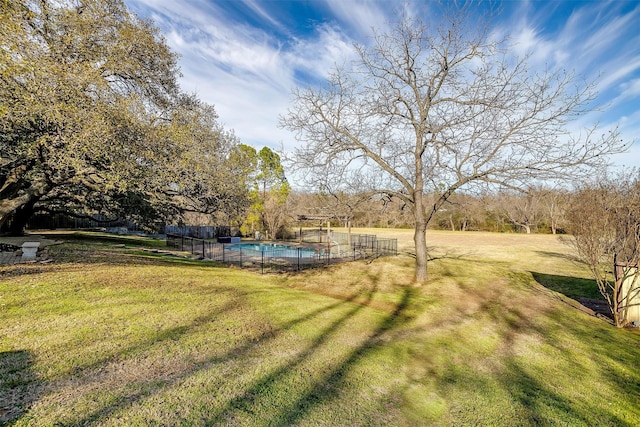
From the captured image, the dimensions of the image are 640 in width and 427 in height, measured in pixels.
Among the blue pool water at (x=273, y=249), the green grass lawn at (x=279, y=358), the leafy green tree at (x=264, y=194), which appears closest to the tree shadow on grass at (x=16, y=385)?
the green grass lawn at (x=279, y=358)

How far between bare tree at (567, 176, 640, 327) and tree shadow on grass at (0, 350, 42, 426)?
10941 millimetres

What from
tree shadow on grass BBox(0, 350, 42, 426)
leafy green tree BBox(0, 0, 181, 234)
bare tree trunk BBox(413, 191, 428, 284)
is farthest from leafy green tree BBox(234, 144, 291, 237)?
tree shadow on grass BBox(0, 350, 42, 426)

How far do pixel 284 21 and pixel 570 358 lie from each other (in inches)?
621

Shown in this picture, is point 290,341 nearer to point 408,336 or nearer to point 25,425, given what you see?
point 408,336

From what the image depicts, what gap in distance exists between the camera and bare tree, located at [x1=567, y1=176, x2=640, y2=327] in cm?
711

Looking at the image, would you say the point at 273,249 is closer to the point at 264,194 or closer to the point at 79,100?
the point at 264,194

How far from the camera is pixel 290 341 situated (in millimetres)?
4801

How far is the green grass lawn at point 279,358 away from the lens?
2.92 meters

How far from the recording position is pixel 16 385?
2814 millimetres

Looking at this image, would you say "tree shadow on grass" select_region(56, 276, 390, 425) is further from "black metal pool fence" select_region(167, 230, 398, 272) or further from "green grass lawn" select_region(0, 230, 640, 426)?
"black metal pool fence" select_region(167, 230, 398, 272)

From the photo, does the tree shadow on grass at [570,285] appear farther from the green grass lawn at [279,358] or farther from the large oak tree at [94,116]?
the large oak tree at [94,116]

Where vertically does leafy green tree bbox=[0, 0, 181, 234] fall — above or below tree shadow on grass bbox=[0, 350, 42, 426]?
above

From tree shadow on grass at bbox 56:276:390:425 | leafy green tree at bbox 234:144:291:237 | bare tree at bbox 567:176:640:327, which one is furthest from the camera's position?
leafy green tree at bbox 234:144:291:237

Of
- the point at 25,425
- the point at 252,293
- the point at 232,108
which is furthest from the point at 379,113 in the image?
the point at 232,108
